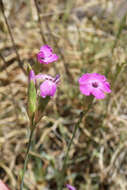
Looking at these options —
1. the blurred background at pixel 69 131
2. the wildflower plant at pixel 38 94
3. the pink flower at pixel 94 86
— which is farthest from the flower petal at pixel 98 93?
the blurred background at pixel 69 131

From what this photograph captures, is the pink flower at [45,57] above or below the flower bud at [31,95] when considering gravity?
above

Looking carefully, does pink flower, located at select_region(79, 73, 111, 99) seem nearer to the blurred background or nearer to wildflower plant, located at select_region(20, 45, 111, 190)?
wildflower plant, located at select_region(20, 45, 111, 190)

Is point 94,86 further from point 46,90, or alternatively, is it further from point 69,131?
point 69,131

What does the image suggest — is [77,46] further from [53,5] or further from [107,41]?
[53,5]

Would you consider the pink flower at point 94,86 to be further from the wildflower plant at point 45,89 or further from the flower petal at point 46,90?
the flower petal at point 46,90

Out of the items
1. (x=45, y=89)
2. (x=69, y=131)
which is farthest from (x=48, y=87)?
(x=69, y=131)

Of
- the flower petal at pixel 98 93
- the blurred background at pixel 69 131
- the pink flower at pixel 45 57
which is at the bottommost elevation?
the blurred background at pixel 69 131

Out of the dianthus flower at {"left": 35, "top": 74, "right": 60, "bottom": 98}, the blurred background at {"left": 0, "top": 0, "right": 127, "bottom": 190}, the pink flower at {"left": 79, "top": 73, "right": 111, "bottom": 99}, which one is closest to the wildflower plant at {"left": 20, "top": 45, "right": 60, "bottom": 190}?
the dianthus flower at {"left": 35, "top": 74, "right": 60, "bottom": 98}

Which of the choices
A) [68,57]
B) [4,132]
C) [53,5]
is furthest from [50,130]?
[53,5]
